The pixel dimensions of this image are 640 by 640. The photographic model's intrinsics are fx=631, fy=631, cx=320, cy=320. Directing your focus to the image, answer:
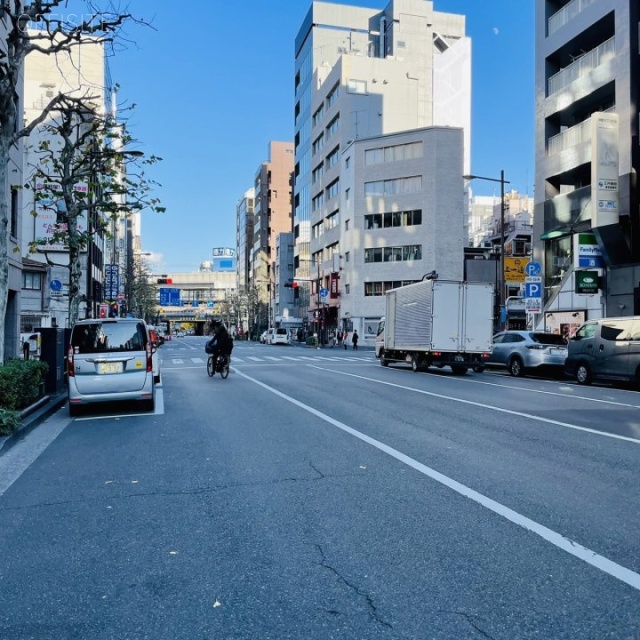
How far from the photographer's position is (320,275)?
7444 centimetres

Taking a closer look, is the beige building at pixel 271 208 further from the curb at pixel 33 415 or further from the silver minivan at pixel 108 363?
the silver minivan at pixel 108 363

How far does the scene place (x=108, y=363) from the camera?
11953mm

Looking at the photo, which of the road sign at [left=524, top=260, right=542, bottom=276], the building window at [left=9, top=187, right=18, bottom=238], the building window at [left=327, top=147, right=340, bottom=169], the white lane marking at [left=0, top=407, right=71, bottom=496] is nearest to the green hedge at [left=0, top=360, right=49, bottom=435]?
the white lane marking at [left=0, top=407, right=71, bottom=496]

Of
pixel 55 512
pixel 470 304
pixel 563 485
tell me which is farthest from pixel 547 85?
pixel 55 512

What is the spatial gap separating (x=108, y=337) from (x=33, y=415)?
1.94 m

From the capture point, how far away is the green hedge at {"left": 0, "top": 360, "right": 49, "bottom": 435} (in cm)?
920

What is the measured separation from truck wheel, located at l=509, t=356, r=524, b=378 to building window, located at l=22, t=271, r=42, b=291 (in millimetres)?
35954

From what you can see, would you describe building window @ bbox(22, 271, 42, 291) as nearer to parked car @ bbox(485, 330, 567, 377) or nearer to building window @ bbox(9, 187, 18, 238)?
building window @ bbox(9, 187, 18, 238)

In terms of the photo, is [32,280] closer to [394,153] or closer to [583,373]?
[394,153]

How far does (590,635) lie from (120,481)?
16.1ft

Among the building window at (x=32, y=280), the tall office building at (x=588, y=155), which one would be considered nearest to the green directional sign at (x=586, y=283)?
→ the tall office building at (x=588, y=155)

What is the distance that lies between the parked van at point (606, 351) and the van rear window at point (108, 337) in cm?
1270

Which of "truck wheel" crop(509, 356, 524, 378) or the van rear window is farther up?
the van rear window

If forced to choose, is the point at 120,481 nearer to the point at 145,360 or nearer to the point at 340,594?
the point at 340,594
